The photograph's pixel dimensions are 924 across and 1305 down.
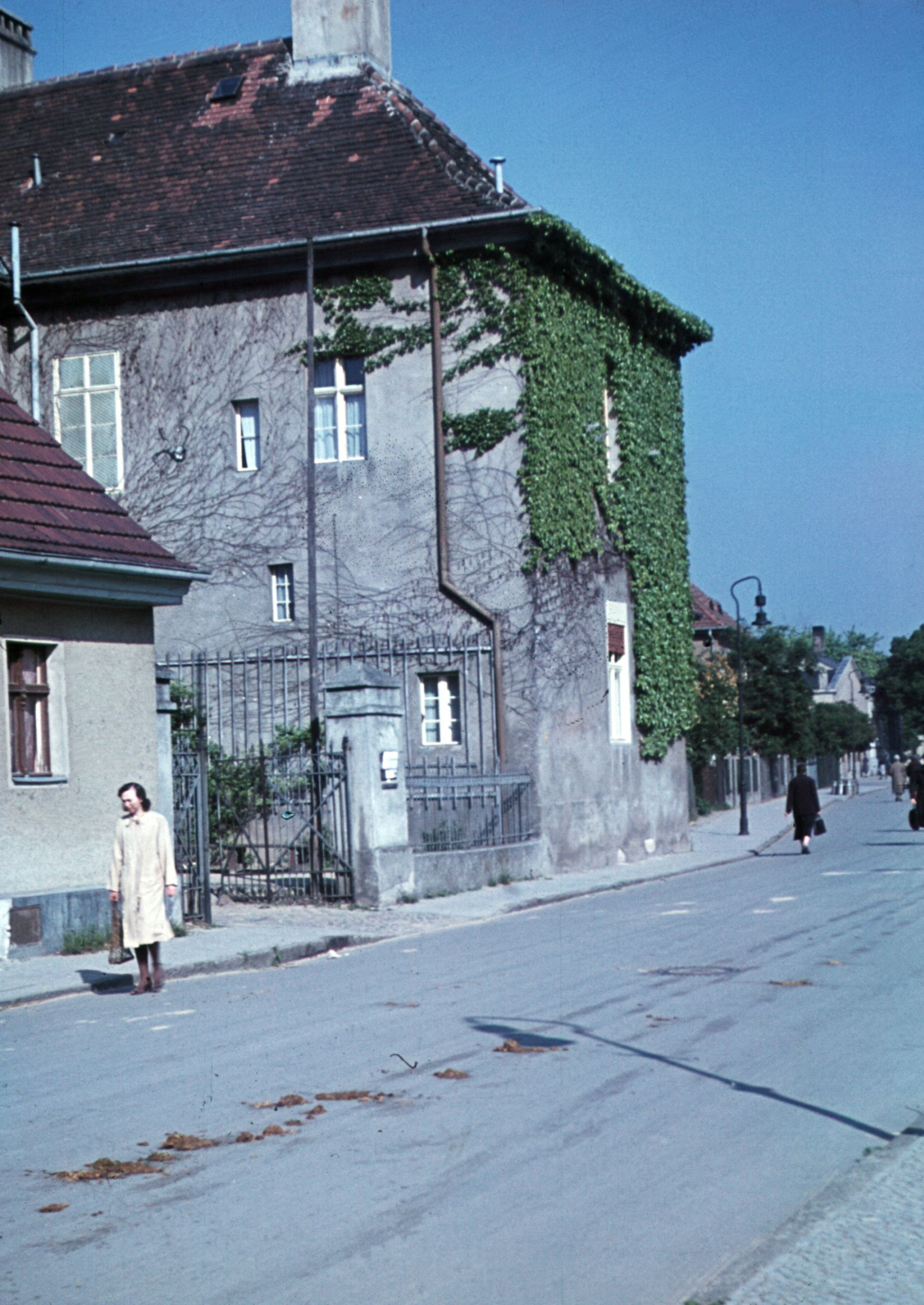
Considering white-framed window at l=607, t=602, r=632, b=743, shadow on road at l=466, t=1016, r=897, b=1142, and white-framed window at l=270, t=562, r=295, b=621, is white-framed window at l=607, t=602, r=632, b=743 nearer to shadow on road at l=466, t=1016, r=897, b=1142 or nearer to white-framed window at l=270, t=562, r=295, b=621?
white-framed window at l=270, t=562, r=295, b=621

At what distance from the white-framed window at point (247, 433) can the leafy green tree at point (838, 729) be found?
5161cm

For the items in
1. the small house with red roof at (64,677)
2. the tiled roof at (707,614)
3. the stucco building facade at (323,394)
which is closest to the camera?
the small house with red roof at (64,677)

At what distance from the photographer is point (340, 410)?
26.8 metres

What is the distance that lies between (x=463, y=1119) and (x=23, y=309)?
2336 cm

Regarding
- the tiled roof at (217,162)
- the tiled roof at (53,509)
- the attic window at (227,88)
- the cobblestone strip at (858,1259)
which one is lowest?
the cobblestone strip at (858,1259)

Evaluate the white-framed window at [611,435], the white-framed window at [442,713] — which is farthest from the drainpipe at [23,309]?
the white-framed window at [611,435]

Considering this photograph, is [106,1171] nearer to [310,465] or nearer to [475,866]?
[475,866]

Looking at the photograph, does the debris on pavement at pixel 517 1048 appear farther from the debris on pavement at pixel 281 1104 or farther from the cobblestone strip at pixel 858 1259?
the cobblestone strip at pixel 858 1259

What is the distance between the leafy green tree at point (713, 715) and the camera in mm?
46438

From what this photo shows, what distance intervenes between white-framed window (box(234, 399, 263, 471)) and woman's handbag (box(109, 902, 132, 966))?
1503 centimetres

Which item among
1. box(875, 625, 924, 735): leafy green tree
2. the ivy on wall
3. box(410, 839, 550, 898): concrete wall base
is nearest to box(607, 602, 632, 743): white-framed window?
the ivy on wall

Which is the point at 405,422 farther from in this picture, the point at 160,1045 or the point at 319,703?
the point at 160,1045

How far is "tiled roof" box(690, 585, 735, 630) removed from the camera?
70938 millimetres

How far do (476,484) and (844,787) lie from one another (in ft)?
179
